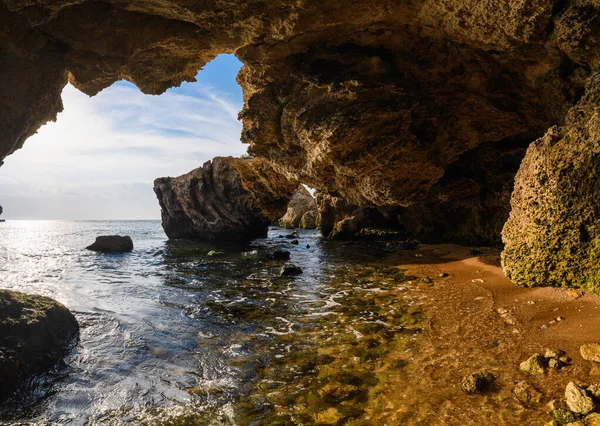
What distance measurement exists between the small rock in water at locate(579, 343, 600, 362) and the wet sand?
0.10 metres

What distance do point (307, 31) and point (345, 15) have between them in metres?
1.36

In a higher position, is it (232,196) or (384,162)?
(384,162)

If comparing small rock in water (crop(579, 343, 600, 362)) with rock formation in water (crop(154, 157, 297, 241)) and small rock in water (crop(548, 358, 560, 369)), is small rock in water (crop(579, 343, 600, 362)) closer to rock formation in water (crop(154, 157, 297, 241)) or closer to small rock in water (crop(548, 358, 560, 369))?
small rock in water (crop(548, 358, 560, 369))

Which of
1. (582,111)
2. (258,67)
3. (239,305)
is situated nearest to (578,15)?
(582,111)

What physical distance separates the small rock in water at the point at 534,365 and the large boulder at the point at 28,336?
7835 millimetres

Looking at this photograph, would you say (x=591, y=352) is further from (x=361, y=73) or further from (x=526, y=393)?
(x=361, y=73)

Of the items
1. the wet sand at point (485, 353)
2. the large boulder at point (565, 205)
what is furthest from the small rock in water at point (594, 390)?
the large boulder at point (565, 205)

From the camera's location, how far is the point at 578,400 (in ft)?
12.5

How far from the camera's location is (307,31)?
33.1ft

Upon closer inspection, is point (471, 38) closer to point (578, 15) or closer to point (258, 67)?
point (578, 15)

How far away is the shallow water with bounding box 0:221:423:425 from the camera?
190 inches

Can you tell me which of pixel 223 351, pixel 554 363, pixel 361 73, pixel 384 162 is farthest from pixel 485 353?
pixel 361 73

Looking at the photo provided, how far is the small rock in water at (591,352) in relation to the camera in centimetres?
462

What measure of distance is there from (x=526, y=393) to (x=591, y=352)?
1.30m
